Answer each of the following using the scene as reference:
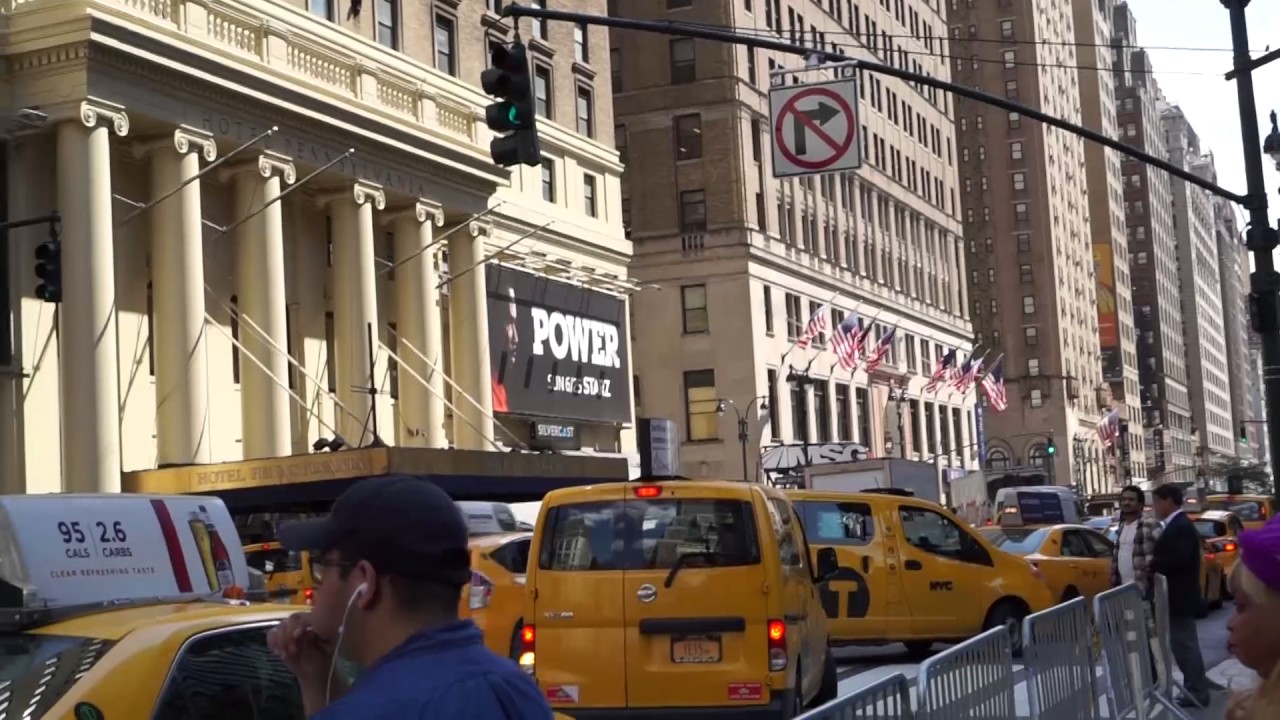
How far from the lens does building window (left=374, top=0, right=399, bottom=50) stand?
41.2 meters

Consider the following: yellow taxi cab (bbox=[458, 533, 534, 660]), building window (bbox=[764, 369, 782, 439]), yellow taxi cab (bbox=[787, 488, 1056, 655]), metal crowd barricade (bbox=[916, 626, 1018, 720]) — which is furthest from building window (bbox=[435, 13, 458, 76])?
metal crowd barricade (bbox=[916, 626, 1018, 720])

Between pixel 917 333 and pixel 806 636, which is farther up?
pixel 917 333

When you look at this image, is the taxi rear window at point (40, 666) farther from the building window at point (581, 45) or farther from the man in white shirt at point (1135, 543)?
the building window at point (581, 45)

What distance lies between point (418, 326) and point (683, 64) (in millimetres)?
30551

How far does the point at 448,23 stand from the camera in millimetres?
44719

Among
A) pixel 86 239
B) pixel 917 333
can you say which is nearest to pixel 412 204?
pixel 86 239

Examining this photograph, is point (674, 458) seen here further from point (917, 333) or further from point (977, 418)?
point (977, 418)


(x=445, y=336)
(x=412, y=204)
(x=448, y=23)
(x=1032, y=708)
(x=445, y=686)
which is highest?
(x=448, y=23)

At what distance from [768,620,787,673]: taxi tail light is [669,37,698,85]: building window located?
56.2 m

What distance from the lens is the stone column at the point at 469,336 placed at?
41.0 metres

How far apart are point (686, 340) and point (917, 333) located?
975 inches

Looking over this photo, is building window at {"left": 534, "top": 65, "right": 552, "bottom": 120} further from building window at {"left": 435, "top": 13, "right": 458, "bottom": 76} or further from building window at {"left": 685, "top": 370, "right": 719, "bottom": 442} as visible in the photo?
building window at {"left": 685, "top": 370, "right": 719, "bottom": 442}

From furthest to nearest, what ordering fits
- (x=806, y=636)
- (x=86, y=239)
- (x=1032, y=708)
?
(x=86, y=239) < (x=806, y=636) < (x=1032, y=708)

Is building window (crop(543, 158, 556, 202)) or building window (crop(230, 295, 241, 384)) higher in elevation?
building window (crop(543, 158, 556, 202))
